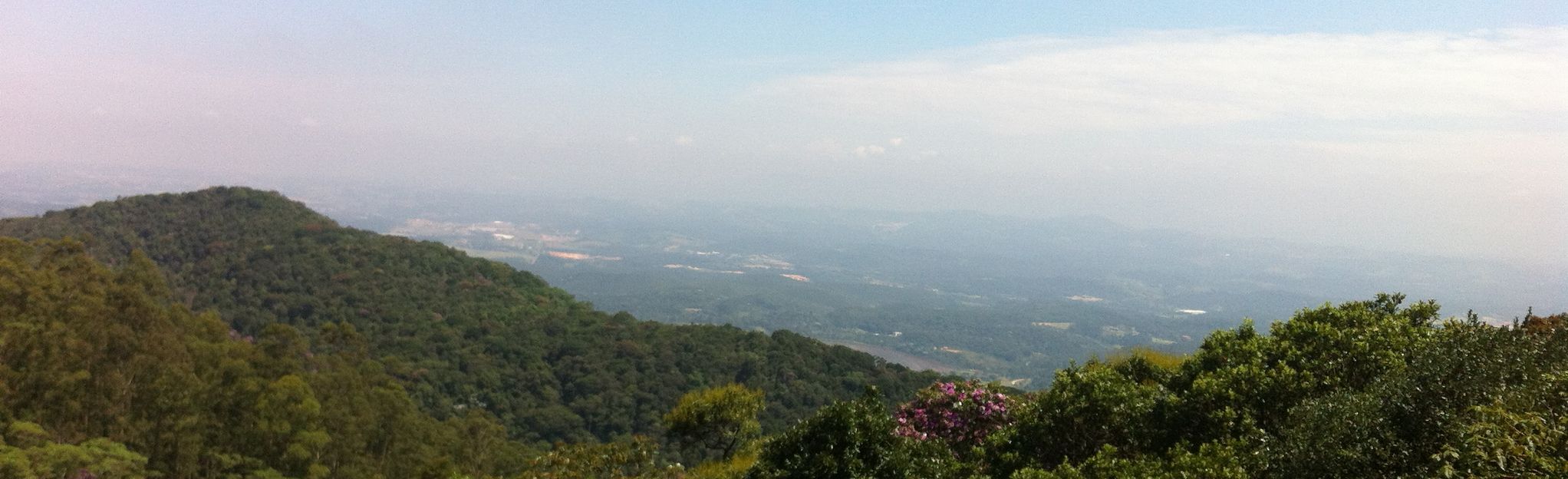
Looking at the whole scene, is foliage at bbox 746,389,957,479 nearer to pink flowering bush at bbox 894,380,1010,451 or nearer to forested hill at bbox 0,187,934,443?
pink flowering bush at bbox 894,380,1010,451

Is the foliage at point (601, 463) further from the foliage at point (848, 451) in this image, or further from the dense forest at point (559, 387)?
the foliage at point (848, 451)

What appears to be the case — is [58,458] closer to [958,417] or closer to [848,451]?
[848,451]

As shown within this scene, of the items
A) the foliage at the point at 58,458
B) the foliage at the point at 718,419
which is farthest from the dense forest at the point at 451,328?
the foliage at the point at 718,419

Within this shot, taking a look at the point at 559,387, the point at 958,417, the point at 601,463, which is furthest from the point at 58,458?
the point at 559,387

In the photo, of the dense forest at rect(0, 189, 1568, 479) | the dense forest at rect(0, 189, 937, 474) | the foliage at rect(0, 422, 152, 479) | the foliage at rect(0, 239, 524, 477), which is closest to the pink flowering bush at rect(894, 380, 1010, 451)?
the dense forest at rect(0, 189, 1568, 479)

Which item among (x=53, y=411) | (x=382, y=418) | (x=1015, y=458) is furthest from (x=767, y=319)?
(x=1015, y=458)

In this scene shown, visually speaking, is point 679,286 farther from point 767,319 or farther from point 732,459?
point 732,459
